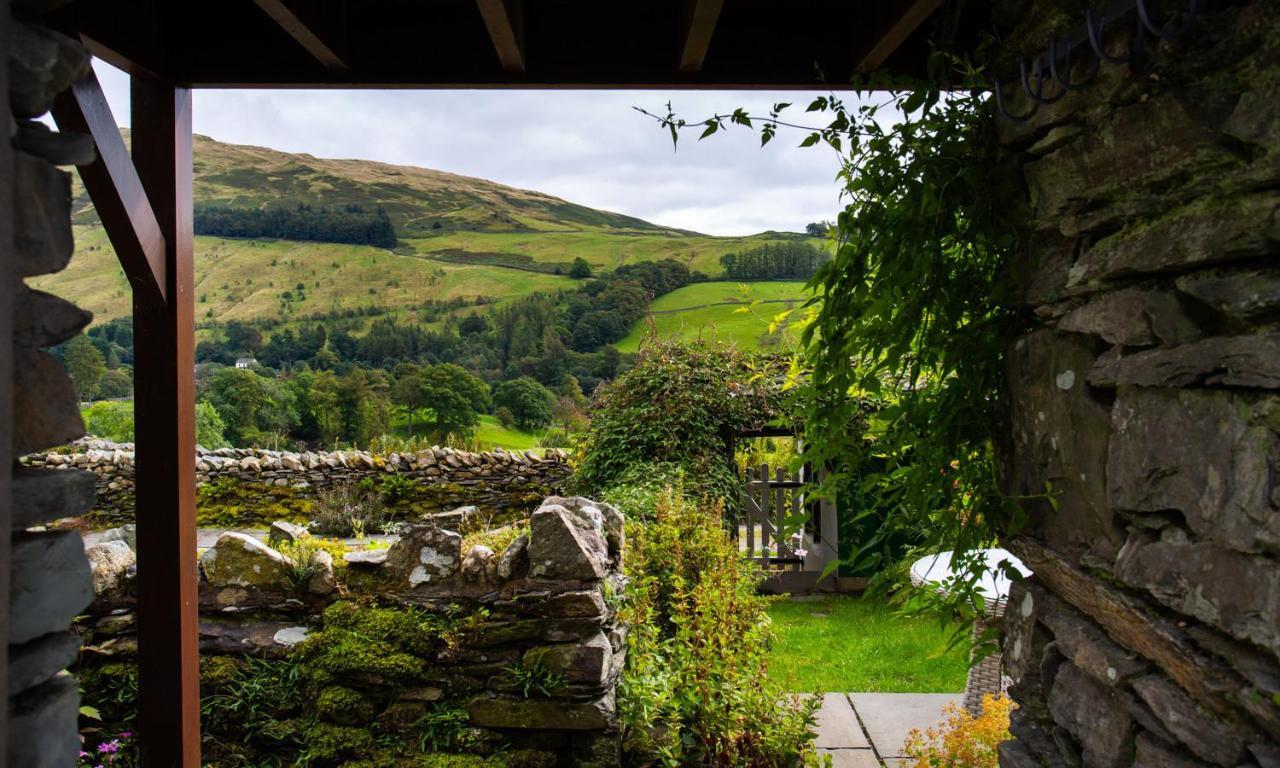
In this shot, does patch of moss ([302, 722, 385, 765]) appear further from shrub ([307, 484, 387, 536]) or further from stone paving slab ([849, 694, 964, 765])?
shrub ([307, 484, 387, 536])

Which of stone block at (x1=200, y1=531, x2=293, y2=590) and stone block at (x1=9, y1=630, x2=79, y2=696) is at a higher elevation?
stone block at (x1=9, y1=630, x2=79, y2=696)

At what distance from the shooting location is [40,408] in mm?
1176

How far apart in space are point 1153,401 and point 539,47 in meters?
1.93

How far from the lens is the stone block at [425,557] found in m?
3.66

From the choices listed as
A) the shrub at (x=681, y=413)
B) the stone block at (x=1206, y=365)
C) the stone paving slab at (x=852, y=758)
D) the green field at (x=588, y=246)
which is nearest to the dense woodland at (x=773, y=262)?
the green field at (x=588, y=246)

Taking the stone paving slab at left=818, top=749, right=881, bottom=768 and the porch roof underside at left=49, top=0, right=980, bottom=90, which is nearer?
the porch roof underside at left=49, top=0, right=980, bottom=90

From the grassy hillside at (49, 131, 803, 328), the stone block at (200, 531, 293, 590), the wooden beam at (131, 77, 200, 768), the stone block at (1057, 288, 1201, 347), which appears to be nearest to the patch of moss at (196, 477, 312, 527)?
the stone block at (200, 531, 293, 590)

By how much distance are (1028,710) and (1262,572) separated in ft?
2.97

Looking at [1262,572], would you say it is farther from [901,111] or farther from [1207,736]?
[901,111]

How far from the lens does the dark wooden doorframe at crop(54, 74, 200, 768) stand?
2520 mm

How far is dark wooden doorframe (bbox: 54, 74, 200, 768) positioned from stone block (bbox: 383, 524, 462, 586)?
3.68 ft

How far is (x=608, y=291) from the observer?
96.6 ft

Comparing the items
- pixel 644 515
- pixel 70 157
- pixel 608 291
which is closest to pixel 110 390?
pixel 608 291

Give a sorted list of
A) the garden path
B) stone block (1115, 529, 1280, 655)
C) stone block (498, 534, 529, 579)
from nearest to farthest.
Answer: stone block (1115, 529, 1280, 655) → stone block (498, 534, 529, 579) → the garden path
